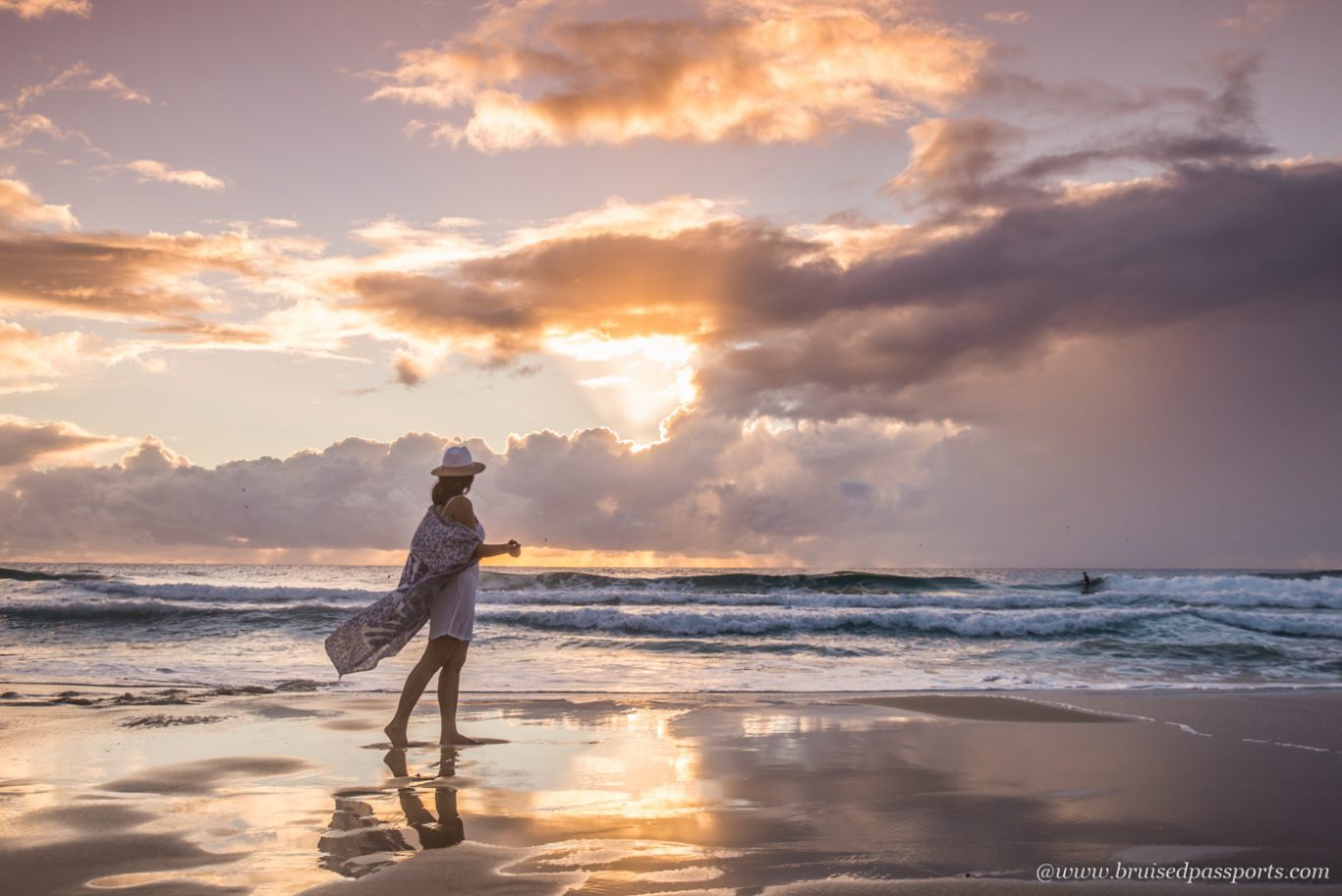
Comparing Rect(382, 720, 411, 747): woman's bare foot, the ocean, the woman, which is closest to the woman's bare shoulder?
the woman

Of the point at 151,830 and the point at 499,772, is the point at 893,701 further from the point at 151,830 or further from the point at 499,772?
the point at 151,830

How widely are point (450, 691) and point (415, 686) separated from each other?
0.24 metres

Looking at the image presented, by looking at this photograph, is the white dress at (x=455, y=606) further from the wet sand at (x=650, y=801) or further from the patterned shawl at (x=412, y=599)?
the wet sand at (x=650, y=801)

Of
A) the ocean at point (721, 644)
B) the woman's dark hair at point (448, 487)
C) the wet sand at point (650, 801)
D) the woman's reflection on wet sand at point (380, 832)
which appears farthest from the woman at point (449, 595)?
the ocean at point (721, 644)

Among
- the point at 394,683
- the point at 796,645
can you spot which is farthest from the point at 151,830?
the point at 796,645

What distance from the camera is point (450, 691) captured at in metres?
6.79

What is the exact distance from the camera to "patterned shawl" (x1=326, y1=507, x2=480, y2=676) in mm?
6715

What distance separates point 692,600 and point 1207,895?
31.3 metres

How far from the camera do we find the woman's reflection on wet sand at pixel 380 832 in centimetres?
381

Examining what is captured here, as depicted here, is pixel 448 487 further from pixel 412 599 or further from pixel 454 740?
pixel 454 740

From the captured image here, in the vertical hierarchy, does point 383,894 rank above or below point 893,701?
above

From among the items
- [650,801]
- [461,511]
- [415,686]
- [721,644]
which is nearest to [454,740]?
[415,686]

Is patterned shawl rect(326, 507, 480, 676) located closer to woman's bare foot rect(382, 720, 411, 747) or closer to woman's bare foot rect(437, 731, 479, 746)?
woman's bare foot rect(382, 720, 411, 747)

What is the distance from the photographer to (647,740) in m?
6.82
